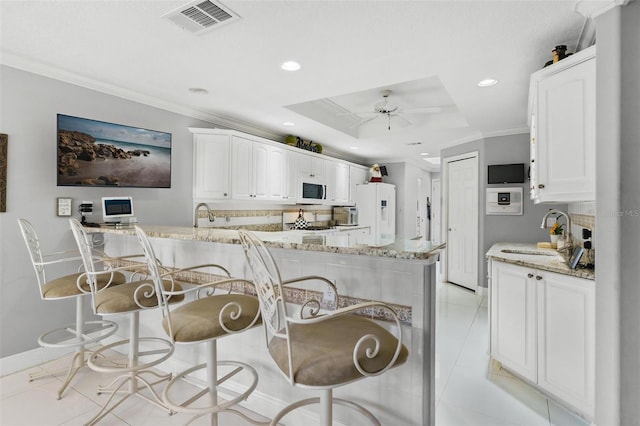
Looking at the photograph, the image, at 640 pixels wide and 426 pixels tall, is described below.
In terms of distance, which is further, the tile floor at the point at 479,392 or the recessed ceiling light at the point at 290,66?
the recessed ceiling light at the point at 290,66

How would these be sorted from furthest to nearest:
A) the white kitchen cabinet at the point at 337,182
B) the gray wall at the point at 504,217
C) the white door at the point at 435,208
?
the white door at the point at 435,208, the white kitchen cabinet at the point at 337,182, the gray wall at the point at 504,217

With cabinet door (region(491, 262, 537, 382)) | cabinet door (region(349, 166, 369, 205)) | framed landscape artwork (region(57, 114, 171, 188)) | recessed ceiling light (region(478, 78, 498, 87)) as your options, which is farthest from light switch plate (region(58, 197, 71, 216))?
cabinet door (region(349, 166, 369, 205))

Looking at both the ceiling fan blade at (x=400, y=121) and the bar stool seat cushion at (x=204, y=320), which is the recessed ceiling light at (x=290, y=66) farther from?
the ceiling fan blade at (x=400, y=121)

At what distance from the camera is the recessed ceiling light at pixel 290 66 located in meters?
2.63

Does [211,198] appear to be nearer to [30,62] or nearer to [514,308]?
[30,62]

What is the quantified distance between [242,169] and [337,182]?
8.33ft

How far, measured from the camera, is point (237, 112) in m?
3.99

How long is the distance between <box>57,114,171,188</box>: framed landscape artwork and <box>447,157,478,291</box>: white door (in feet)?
14.3

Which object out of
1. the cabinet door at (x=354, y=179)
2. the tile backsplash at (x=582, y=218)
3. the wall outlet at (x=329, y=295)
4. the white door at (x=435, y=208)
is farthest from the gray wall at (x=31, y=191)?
the white door at (x=435, y=208)

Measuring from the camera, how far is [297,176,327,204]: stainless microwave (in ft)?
17.4

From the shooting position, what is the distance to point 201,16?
202 cm

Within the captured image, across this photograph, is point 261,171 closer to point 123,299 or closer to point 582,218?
point 123,299

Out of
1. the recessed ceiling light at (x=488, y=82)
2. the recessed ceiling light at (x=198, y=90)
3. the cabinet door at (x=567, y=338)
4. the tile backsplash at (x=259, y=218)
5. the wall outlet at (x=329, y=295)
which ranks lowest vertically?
the cabinet door at (x=567, y=338)

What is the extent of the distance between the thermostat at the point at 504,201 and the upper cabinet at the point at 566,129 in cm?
252
